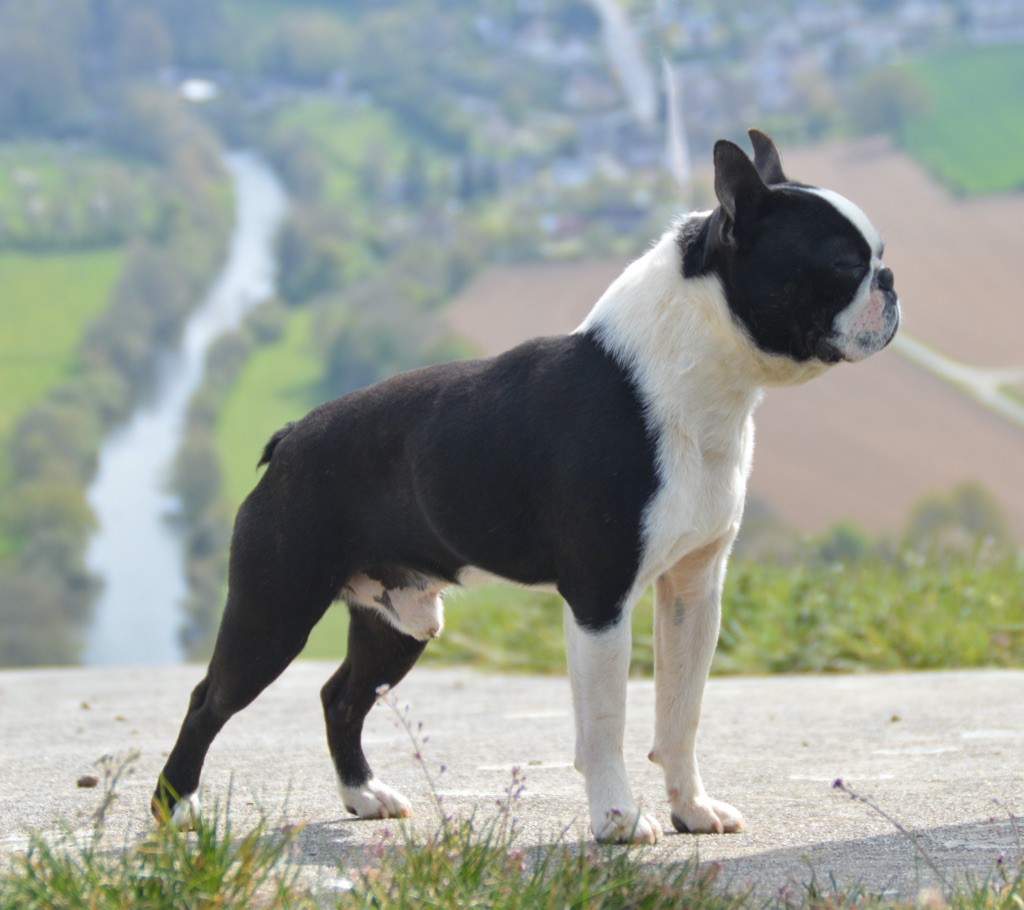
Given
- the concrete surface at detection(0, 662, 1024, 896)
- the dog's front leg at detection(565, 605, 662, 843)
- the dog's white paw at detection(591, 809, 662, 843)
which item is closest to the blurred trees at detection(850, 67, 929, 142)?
the concrete surface at detection(0, 662, 1024, 896)

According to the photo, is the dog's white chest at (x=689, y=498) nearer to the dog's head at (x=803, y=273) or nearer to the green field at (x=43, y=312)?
the dog's head at (x=803, y=273)

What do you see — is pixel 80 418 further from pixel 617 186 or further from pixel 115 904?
pixel 115 904

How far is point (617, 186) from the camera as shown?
14344mm

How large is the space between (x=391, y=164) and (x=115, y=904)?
16.8 meters

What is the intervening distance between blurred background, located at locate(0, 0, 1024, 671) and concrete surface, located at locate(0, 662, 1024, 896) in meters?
1.56

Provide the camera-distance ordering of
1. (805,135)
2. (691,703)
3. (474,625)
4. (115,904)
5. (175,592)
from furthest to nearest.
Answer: (805,135) < (175,592) < (474,625) < (691,703) < (115,904)

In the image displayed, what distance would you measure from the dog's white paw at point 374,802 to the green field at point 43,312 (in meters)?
13.0

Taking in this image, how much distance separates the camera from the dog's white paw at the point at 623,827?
3.59m

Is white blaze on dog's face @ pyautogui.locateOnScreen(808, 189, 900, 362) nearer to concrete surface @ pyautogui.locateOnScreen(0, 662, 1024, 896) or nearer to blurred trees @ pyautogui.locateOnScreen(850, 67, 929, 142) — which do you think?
concrete surface @ pyautogui.locateOnScreen(0, 662, 1024, 896)

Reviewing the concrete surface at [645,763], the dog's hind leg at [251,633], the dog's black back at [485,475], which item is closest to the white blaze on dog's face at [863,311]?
the dog's black back at [485,475]

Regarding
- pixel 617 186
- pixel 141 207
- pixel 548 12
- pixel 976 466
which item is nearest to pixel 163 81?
pixel 141 207

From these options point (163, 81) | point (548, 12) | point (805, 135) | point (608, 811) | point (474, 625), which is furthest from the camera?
point (163, 81)

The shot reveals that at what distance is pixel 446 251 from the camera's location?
1609cm

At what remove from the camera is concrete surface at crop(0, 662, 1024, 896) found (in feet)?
12.0
